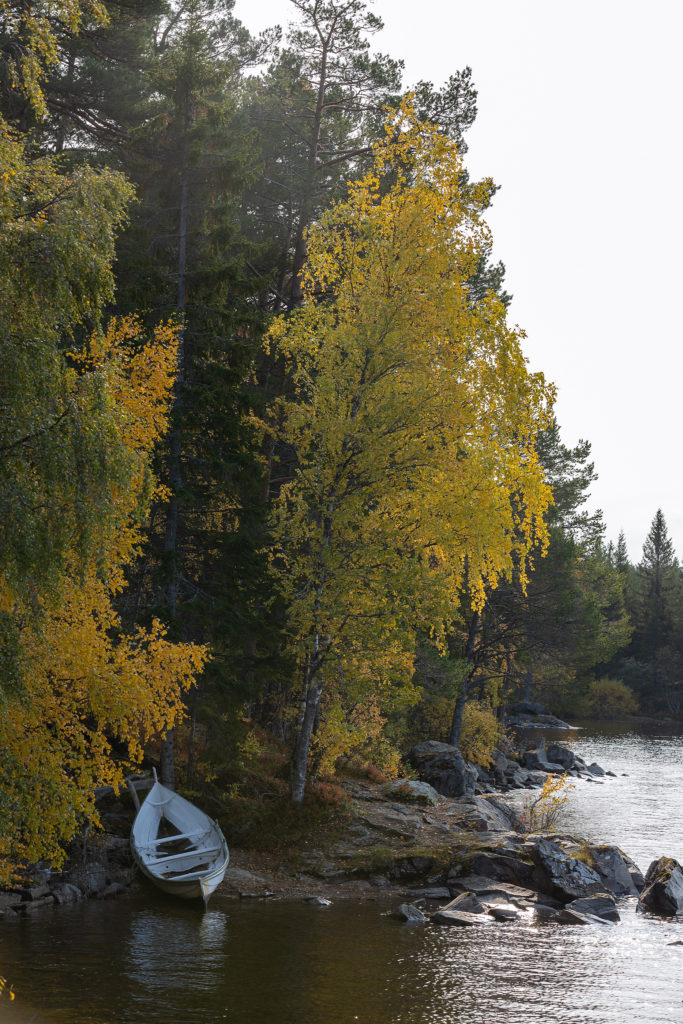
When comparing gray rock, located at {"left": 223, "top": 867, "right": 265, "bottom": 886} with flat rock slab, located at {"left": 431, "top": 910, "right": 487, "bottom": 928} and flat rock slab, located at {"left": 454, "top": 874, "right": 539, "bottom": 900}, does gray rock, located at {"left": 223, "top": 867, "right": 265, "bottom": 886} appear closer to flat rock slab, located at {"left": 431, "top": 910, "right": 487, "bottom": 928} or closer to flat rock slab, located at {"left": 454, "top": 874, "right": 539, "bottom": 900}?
flat rock slab, located at {"left": 431, "top": 910, "right": 487, "bottom": 928}

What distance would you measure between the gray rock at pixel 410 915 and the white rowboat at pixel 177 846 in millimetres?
3350

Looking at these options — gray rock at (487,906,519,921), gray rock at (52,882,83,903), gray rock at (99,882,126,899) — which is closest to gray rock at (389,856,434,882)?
gray rock at (487,906,519,921)

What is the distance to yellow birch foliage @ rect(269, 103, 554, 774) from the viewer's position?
17.2 meters

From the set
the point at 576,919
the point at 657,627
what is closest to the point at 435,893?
the point at 576,919

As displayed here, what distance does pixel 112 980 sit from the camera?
1164 cm

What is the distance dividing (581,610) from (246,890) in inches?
1119

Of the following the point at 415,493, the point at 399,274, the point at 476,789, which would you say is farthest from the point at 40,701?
the point at 476,789

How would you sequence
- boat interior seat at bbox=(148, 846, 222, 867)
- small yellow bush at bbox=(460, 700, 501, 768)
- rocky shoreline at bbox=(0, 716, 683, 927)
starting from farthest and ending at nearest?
small yellow bush at bbox=(460, 700, 501, 768), boat interior seat at bbox=(148, 846, 222, 867), rocky shoreline at bbox=(0, 716, 683, 927)

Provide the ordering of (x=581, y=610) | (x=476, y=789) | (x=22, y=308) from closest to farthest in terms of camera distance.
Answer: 1. (x=22, y=308)
2. (x=476, y=789)
3. (x=581, y=610)

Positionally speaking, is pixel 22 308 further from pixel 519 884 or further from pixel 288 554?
pixel 519 884

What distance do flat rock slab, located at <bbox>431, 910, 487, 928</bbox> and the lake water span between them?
400 millimetres

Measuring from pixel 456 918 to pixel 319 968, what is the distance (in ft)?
12.1

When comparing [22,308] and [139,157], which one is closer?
[22,308]

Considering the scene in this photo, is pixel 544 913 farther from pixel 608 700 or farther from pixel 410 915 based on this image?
pixel 608 700
